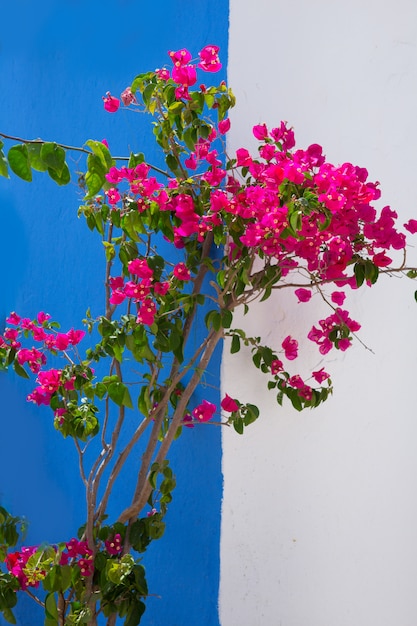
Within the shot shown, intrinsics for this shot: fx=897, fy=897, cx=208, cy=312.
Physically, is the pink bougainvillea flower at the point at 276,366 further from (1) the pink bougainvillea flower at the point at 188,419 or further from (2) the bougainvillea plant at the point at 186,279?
(1) the pink bougainvillea flower at the point at 188,419

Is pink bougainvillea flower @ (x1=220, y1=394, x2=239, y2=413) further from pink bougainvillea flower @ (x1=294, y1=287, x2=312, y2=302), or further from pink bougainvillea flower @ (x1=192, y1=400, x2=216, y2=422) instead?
pink bougainvillea flower @ (x1=294, y1=287, x2=312, y2=302)

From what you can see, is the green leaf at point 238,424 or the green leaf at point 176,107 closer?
the green leaf at point 176,107

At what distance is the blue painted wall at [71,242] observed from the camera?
6.84 ft

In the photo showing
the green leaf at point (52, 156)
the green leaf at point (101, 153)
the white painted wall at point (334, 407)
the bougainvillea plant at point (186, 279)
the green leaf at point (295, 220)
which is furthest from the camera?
the white painted wall at point (334, 407)

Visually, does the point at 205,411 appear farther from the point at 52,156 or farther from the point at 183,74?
the point at 52,156

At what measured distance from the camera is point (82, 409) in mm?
1911

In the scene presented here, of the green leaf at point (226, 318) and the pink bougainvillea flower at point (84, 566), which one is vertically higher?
the green leaf at point (226, 318)

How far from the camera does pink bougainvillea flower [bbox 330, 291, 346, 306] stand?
1.99m

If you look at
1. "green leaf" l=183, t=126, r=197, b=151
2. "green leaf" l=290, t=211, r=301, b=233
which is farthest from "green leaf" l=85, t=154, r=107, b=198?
"green leaf" l=183, t=126, r=197, b=151

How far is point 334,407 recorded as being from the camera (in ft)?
7.14

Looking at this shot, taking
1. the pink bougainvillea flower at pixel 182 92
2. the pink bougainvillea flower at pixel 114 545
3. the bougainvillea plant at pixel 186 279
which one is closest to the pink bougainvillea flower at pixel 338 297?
the bougainvillea plant at pixel 186 279

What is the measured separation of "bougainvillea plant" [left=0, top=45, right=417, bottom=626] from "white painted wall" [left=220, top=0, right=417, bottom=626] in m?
0.08

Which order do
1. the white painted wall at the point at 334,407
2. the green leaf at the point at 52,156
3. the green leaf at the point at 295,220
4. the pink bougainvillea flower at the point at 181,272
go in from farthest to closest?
the white painted wall at the point at 334,407, the pink bougainvillea flower at the point at 181,272, the green leaf at the point at 295,220, the green leaf at the point at 52,156

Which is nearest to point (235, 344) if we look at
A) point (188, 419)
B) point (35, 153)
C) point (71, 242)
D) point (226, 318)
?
point (226, 318)
